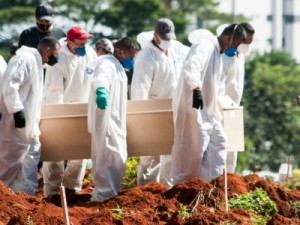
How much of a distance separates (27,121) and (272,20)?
38.5 m

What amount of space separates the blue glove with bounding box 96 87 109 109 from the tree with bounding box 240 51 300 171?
1868 centimetres

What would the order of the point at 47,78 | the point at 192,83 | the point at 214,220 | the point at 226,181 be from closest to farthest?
the point at 214,220, the point at 226,181, the point at 192,83, the point at 47,78

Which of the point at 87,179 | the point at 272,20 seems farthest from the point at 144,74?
the point at 272,20

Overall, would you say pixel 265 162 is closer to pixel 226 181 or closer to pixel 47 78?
pixel 47 78

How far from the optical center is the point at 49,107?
1678cm

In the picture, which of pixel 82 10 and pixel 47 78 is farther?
pixel 82 10

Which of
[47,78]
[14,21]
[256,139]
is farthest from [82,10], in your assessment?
[47,78]

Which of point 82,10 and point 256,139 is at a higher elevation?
point 82,10

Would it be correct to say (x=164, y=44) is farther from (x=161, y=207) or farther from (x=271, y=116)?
(x=271, y=116)

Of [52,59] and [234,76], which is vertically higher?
[52,59]

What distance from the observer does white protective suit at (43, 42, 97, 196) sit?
17797mm

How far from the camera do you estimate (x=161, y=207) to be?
1465 centimetres

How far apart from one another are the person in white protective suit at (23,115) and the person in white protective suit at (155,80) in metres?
1.61

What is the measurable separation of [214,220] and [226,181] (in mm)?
1345
